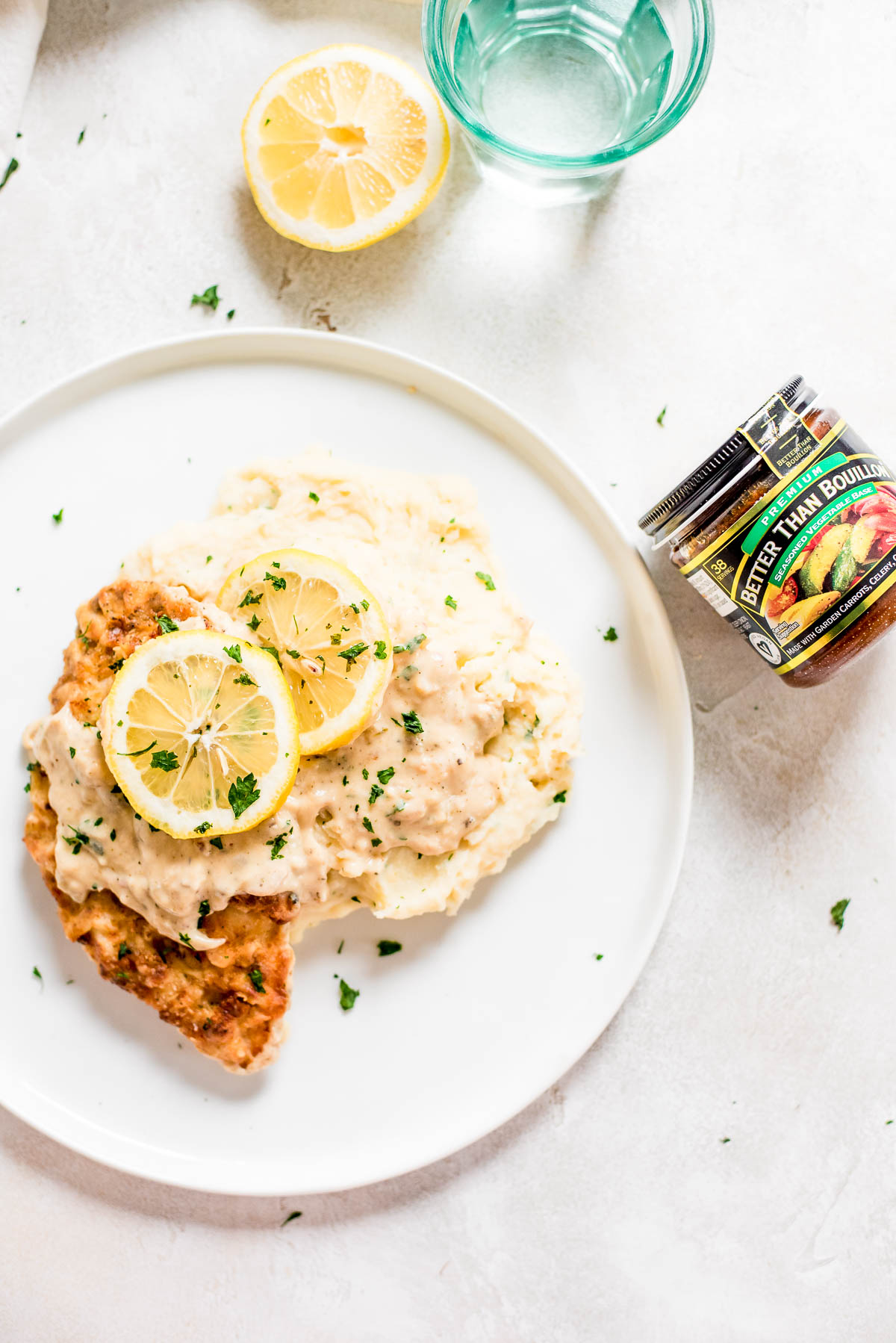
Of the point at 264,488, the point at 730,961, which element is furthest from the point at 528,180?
the point at 730,961

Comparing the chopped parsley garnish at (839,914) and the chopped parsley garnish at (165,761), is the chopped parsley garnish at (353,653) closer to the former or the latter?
the chopped parsley garnish at (165,761)

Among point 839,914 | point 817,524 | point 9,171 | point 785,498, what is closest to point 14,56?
point 9,171

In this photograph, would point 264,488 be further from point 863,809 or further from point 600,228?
point 863,809

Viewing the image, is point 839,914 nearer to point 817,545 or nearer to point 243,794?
point 817,545

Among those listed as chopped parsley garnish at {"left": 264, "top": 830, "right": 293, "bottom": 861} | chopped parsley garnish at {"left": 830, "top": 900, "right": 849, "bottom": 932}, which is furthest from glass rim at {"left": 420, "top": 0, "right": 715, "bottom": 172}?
chopped parsley garnish at {"left": 830, "top": 900, "right": 849, "bottom": 932}

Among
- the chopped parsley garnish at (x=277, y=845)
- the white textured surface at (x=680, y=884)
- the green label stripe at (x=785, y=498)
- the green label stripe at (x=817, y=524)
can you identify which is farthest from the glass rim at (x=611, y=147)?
A: the chopped parsley garnish at (x=277, y=845)

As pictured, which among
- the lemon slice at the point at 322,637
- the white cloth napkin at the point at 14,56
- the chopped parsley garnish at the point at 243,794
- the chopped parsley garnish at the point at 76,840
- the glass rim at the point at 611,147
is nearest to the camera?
the chopped parsley garnish at the point at 243,794
